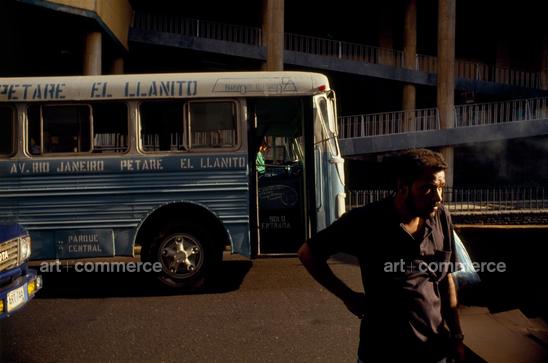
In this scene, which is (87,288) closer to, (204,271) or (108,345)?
(204,271)

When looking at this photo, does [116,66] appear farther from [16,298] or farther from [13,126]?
[16,298]

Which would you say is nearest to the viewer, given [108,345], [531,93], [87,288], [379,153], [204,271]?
[108,345]

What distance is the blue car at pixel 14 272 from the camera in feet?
16.5

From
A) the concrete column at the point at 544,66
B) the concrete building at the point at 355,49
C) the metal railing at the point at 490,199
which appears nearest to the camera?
the metal railing at the point at 490,199

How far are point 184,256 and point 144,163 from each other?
→ 1345 millimetres

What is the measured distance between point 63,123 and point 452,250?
619 centimetres

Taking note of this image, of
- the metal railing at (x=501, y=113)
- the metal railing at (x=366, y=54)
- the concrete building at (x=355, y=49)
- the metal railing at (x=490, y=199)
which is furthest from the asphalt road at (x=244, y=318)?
the metal railing at (x=366, y=54)

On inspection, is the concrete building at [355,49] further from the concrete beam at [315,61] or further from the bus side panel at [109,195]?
the bus side panel at [109,195]

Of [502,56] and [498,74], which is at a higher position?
[502,56]

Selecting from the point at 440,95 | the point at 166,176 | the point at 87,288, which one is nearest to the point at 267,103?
the point at 166,176

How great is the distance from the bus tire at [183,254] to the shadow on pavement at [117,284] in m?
0.18

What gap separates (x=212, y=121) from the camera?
7477 millimetres

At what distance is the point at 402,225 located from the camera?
245 centimetres

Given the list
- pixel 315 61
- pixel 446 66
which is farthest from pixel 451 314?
pixel 446 66
